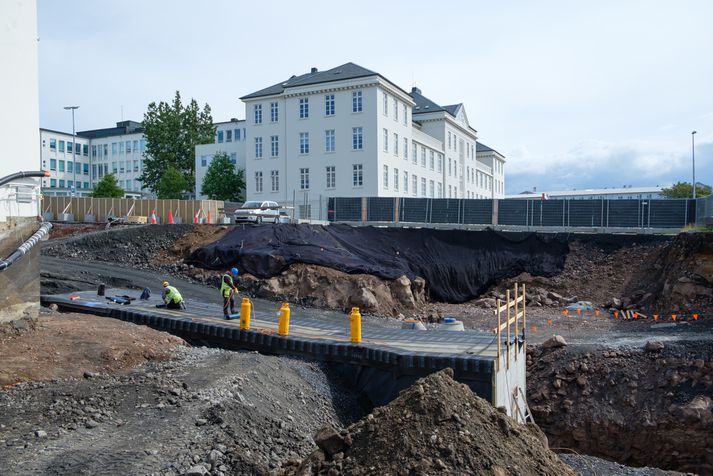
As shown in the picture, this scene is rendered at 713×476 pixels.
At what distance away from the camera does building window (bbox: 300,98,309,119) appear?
52062 mm

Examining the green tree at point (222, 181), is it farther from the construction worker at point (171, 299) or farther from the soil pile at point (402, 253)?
the construction worker at point (171, 299)

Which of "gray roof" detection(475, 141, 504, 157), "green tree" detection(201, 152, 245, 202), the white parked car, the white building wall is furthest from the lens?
"gray roof" detection(475, 141, 504, 157)

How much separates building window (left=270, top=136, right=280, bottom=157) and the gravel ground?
41793 millimetres

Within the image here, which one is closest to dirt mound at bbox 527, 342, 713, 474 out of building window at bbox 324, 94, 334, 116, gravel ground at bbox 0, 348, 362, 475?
gravel ground at bbox 0, 348, 362, 475

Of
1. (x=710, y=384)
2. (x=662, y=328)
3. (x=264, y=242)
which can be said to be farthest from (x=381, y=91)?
(x=710, y=384)

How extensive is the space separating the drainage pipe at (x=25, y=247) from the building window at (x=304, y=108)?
130 ft

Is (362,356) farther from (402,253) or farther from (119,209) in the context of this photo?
(119,209)

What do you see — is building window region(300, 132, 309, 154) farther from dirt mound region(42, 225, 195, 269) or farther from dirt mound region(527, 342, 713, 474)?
dirt mound region(527, 342, 713, 474)

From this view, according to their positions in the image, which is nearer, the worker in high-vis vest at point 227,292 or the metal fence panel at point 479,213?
the worker in high-vis vest at point 227,292

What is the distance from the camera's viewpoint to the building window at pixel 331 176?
167ft

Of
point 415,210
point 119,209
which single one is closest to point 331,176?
point 415,210

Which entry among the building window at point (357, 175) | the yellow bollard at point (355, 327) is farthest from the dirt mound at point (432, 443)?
the building window at point (357, 175)

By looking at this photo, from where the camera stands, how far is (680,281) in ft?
81.7

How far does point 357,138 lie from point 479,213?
60.5ft
